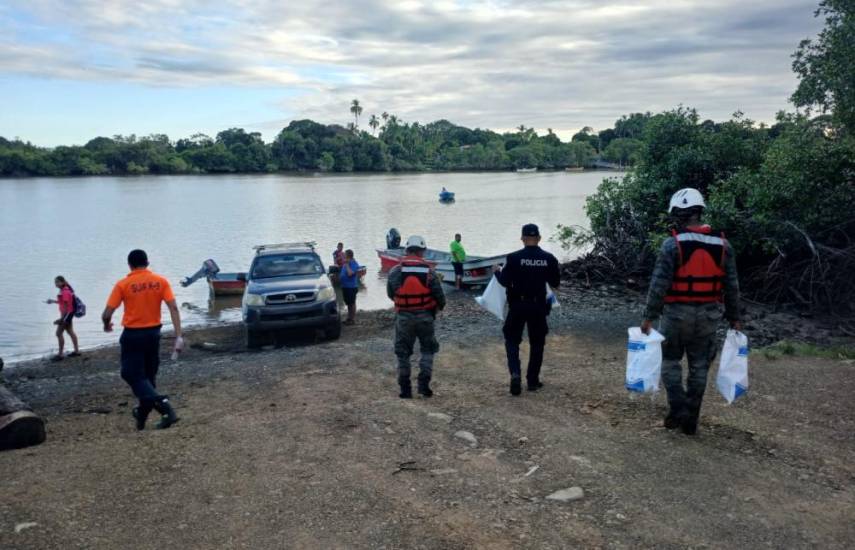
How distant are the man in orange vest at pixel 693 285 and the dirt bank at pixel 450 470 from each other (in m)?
0.92

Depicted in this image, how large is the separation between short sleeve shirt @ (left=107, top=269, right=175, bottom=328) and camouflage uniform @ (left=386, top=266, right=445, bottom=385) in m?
2.45

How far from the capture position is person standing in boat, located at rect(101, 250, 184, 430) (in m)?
7.04

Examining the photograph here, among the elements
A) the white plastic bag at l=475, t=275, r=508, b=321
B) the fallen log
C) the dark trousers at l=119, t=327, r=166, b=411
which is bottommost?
the fallen log

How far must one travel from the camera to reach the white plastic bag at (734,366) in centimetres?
599

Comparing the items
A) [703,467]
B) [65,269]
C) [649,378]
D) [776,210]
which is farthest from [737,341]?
[65,269]

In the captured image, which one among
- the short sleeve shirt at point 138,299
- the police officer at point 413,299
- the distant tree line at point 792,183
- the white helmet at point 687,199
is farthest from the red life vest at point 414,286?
the distant tree line at point 792,183

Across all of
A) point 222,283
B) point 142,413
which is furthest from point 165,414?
point 222,283

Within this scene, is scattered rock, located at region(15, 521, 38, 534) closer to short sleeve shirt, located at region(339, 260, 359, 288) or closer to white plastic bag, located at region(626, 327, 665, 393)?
white plastic bag, located at region(626, 327, 665, 393)

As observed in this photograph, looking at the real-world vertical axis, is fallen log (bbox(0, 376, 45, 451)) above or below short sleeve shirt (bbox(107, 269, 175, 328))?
below

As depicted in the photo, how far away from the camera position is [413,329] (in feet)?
25.4

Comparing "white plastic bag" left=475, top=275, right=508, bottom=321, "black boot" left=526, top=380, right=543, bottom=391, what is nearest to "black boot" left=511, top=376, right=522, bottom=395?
"black boot" left=526, top=380, right=543, bottom=391

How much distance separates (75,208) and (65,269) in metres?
37.7

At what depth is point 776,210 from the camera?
49.7ft

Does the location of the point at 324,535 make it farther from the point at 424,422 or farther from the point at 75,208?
Answer: the point at 75,208
